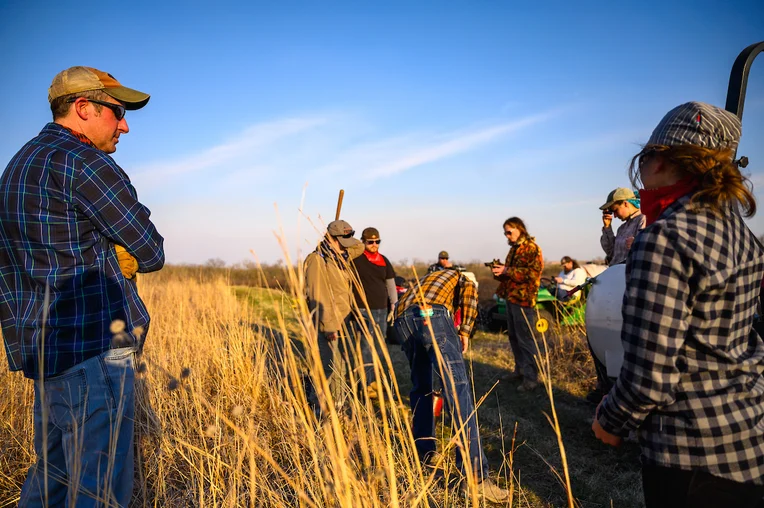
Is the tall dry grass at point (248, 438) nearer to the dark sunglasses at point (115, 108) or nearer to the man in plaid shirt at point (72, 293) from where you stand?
the man in plaid shirt at point (72, 293)

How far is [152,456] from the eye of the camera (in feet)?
9.16

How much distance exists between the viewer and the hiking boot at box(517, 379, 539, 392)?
5.24 meters

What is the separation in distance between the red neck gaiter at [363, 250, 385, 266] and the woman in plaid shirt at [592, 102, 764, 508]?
417 centimetres

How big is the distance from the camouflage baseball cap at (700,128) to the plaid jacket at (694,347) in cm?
20

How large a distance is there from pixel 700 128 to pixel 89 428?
2072mm

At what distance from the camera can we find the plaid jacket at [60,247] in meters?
1.62

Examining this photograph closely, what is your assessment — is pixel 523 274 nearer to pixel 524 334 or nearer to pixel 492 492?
pixel 524 334

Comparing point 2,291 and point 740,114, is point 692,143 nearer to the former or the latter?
point 740,114

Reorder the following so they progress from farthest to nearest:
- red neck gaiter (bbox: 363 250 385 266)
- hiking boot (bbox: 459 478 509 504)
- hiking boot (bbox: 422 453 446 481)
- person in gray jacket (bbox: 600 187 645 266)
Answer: red neck gaiter (bbox: 363 250 385 266) < person in gray jacket (bbox: 600 187 645 266) < hiking boot (bbox: 459 478 509 504) < hiking boot (bbox: 422 453 446 481)

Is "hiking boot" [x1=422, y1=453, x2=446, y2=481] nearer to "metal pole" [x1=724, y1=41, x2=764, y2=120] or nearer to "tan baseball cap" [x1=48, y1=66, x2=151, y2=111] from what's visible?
"tan baseball cap" [x1=48, y1=66, x2=151, y2=111]

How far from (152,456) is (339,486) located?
79.6 inches

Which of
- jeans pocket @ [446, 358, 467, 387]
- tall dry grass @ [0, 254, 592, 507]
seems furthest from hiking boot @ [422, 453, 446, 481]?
jeans pocket @ [446, 358, 467, 387]

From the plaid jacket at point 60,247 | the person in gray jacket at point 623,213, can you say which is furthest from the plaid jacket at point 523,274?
the plaid jacket at point 60,247

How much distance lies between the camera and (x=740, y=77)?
2.79 m
